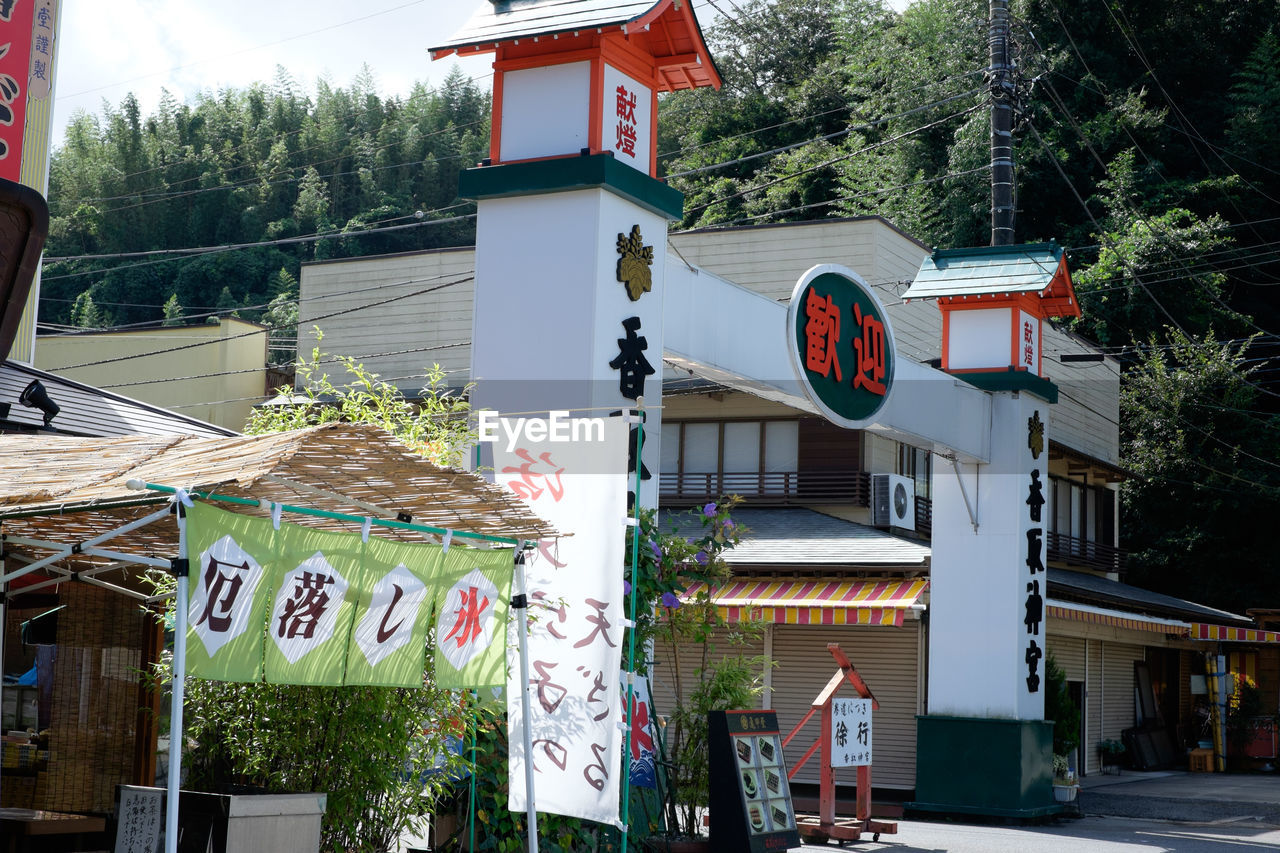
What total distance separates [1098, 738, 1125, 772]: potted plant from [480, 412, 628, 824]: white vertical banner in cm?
1858

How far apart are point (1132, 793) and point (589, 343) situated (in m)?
15.0

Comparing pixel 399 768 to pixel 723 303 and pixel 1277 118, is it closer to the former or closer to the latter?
pixel 723 303

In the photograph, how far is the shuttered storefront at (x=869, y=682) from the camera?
1841cm

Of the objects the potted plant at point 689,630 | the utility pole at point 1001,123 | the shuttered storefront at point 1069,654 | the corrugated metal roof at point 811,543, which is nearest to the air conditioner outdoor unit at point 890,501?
the corrugated metal roof at point 811,543

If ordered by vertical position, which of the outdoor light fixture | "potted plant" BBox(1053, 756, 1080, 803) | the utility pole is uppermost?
the utility pole

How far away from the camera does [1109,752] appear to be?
23.5 meters

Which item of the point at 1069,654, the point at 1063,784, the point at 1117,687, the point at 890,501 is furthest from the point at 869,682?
the point at 1117,687

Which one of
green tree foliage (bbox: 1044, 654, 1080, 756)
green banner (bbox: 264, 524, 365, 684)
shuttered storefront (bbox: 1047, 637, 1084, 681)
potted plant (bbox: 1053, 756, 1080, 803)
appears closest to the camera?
green banner (bbox: 264, 524, 365, 684)

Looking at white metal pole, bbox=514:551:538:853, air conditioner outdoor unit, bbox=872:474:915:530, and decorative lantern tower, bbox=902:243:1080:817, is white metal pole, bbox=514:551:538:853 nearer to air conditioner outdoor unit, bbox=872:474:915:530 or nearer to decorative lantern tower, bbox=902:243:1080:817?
decorative lantern tower, bbox=902:243:1080:817

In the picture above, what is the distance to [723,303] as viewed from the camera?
32.4 feet

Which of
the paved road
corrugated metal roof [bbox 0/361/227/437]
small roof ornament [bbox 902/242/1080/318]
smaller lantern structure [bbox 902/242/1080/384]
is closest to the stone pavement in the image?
the paved road

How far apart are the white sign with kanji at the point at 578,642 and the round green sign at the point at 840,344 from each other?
11.2 feet

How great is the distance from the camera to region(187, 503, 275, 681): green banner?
5332 mm

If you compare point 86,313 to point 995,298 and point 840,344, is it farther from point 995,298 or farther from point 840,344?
point 840,344
